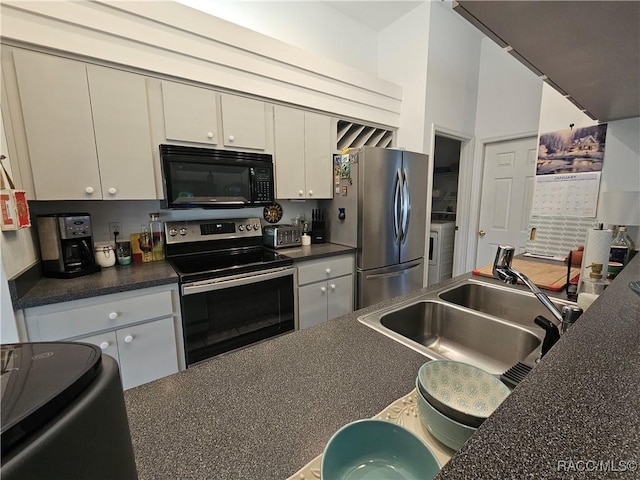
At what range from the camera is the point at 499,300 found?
1.47m

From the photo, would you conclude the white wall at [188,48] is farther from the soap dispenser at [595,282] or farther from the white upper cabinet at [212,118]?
the soap dispenser at [595,282]

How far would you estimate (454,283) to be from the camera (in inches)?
60.3

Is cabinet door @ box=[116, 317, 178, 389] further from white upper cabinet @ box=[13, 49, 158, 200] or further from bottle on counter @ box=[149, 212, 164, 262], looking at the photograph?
white upper cabinet @ box=[13, 49, 158, 200]

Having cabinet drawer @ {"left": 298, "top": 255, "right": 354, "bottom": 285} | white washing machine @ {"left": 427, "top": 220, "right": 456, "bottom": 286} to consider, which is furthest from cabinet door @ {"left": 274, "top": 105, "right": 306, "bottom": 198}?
white washing machine @ {"left": 427, "top": 220, "right": 456, "bottom": 286}

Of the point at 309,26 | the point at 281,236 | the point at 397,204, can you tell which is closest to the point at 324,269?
the point at 281,236

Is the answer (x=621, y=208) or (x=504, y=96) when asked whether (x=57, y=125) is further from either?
(x=504, y=96)

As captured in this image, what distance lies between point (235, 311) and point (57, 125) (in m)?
1.43

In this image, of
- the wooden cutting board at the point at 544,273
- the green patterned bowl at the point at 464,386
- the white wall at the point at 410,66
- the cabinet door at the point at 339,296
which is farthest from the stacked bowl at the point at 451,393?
the white wall at the point at 410,66

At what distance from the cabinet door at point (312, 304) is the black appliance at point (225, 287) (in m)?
0.09

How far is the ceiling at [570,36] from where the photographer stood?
0.67m

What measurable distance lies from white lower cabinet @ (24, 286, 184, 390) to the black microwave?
64cm

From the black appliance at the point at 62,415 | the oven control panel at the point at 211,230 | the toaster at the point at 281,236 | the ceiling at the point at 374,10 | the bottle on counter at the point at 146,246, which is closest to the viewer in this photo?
the black appliance at the point at 62,415

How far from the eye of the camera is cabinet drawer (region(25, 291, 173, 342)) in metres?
1.29

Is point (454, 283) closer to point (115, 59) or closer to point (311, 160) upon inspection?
point (311, 160)
